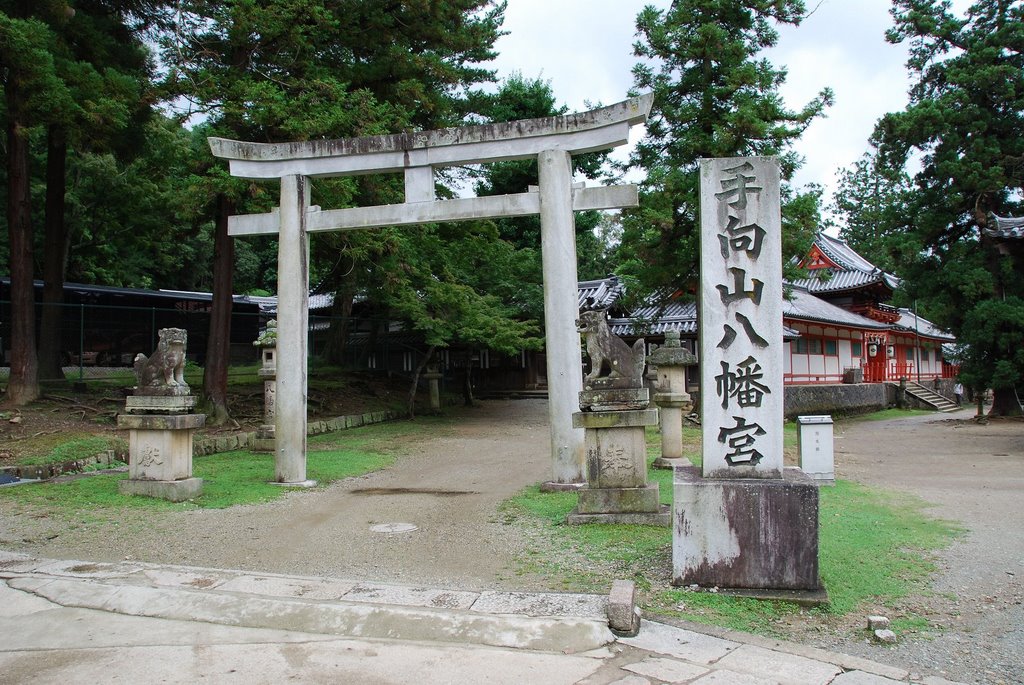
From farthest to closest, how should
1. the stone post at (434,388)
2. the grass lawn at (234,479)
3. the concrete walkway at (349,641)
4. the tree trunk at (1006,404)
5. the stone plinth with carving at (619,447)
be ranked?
the stone post at (434,388), the tree trunk at (1006,404), the grass lawn at (234,479), the stone plinth with carving at (619,447), the concrete walkway at (349,641)

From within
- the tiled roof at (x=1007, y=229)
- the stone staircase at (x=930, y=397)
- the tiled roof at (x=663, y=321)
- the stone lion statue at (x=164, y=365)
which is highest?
the tiled roof at (x=1007, y=229)

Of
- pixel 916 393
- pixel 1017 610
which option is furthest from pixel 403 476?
pixel 916 393

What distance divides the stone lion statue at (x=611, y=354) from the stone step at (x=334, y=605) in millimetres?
3284

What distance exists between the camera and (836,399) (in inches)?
1140

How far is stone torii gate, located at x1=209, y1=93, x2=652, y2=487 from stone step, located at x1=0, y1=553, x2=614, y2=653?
455 centimetres

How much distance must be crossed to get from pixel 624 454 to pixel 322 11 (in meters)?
11.5

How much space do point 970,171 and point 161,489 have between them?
2377cm

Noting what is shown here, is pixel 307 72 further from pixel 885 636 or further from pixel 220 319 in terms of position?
pixel 885 636

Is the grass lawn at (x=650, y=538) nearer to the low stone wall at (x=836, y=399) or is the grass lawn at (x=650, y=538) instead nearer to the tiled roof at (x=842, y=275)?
the low stone wall at (x=836, y=399)

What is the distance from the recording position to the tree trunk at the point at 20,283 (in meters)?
14.0

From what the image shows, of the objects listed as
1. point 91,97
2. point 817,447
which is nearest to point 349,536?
point 817,447

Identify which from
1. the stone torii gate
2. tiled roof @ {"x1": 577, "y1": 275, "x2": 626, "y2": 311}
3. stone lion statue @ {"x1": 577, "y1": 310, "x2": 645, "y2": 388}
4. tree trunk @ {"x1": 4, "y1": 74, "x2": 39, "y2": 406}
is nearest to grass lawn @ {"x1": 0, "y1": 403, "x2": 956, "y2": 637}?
the stone torii gate

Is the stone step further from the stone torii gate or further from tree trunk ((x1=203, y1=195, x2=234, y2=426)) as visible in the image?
tree trunk ((x1=203, y1=195, x2=234, y2=426))

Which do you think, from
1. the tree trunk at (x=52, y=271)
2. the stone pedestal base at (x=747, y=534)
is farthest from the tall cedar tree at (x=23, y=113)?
the stone pedestal base at (x=747, y=534)
